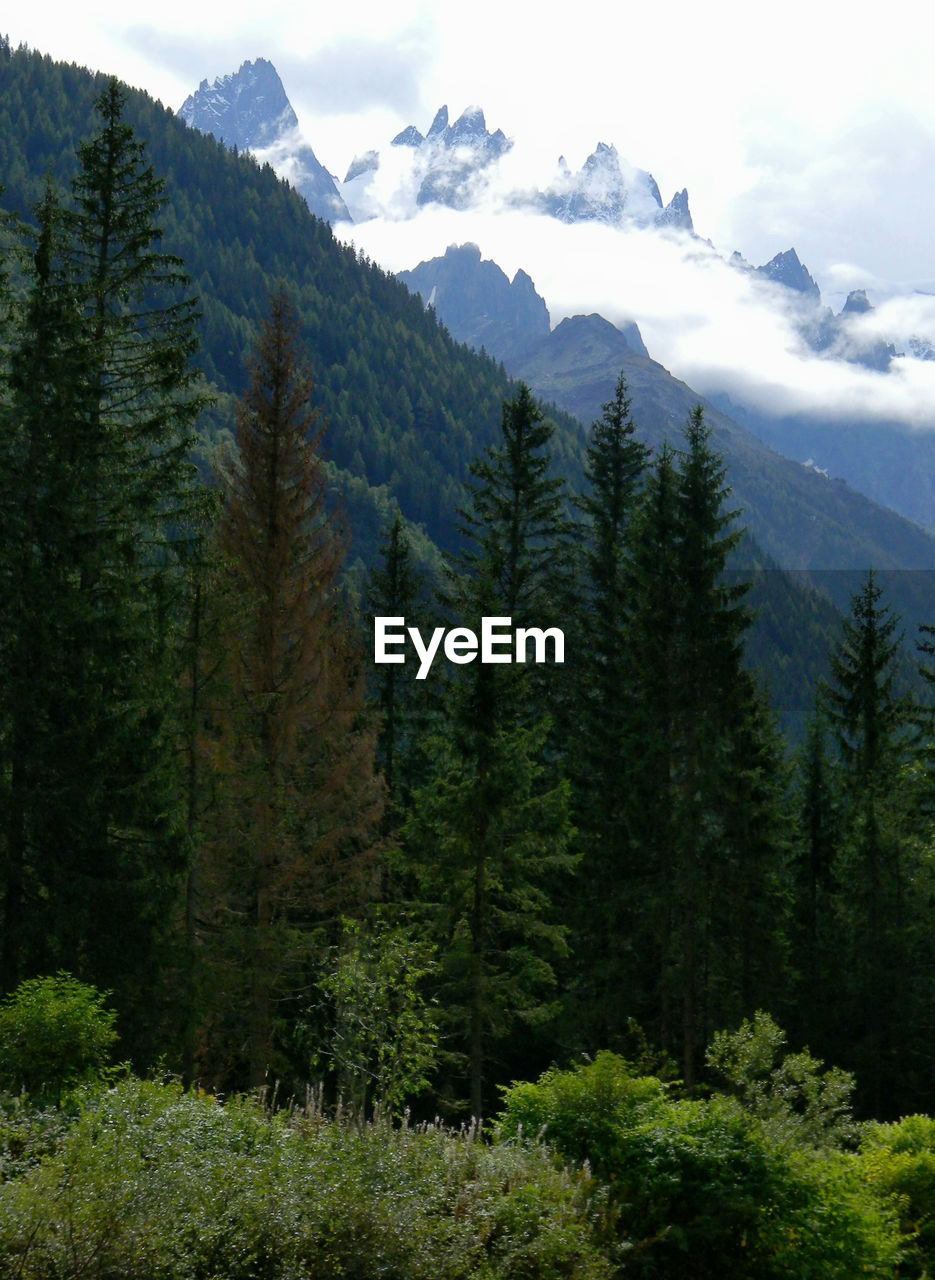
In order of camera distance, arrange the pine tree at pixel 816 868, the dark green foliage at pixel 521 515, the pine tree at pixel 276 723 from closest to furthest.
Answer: the pine tree at pixel 276 723
the dark green foliage at pixel 521 515
the pine tree at pixel 816 868

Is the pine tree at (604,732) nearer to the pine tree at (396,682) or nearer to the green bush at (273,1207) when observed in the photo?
the pine tree at (396,682)

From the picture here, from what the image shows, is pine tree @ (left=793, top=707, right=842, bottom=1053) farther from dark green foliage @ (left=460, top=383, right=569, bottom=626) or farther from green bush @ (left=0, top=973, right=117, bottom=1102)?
green bush @ (left=0, top=973, right=117, bottom=1102)

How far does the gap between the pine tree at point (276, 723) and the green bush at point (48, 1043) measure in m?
6.41

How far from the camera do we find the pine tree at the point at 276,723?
21031 mm

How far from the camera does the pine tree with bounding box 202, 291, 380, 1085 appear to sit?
828 inches

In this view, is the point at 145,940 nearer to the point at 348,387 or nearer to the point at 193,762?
the point at 193,762

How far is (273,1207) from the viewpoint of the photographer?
8.89 m

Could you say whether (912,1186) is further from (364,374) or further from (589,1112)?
(364,374)

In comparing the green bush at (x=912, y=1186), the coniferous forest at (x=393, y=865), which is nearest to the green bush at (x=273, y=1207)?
the coniferous forest at (x=393, y=865)

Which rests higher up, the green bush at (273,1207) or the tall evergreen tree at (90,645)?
the tall evergreen tree at (90,645)

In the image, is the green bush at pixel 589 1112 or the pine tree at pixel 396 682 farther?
the pine tree at pixel 396 682

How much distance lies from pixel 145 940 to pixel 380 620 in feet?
49.9

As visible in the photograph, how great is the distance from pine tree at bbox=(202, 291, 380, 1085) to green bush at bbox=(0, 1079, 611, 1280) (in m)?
9.92

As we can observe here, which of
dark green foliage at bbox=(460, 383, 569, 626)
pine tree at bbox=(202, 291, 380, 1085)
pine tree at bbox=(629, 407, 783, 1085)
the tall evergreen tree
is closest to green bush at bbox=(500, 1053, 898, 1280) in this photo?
the tall evergreen tree
